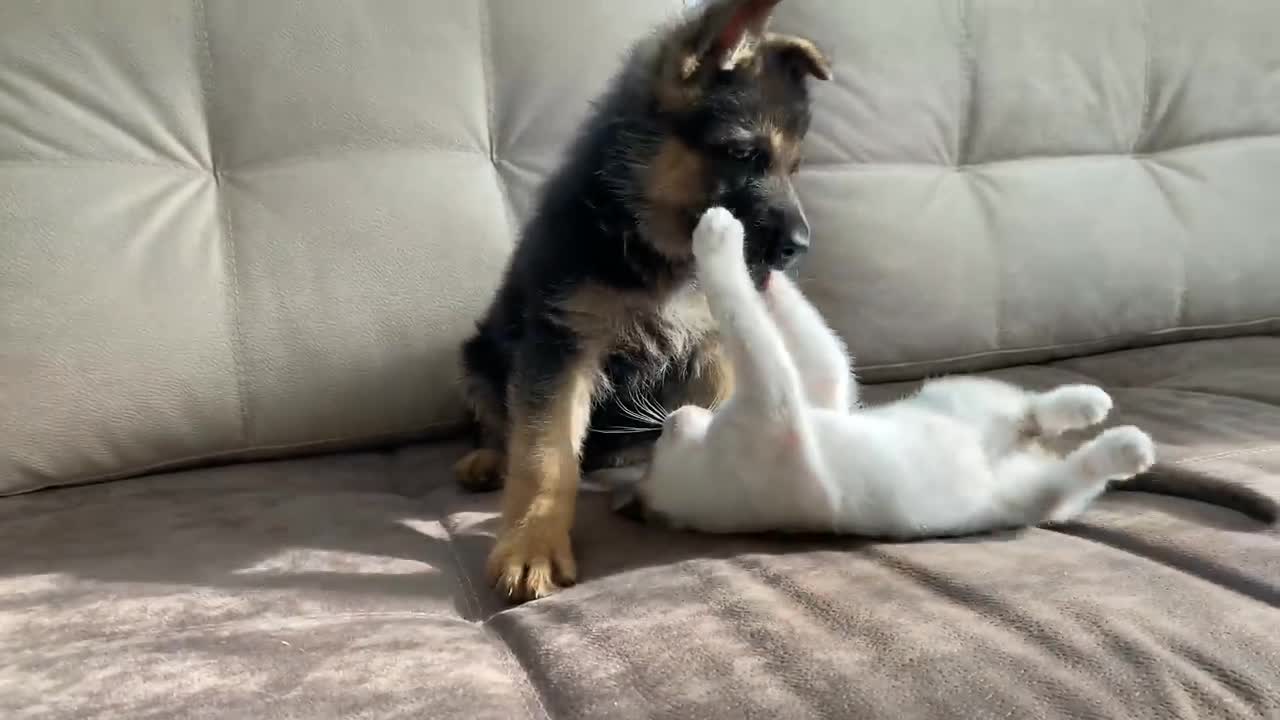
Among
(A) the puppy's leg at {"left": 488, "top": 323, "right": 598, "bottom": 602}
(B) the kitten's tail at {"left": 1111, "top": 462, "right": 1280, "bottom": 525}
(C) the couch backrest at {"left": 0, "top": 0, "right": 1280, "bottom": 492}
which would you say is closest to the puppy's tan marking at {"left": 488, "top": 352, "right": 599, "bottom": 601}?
(A) the puppy's leg at {"left": 488, "top": 323, "right": 598, "bottom": 602}

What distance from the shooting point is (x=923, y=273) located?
7.69ft

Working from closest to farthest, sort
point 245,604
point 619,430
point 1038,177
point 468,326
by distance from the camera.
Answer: point 245,604
point 619,430
point 468,326
point 1038,177

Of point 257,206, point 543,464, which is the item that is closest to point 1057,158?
point 543,464

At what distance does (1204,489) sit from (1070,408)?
23 centimetres

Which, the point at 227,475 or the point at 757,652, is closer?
the point at 757,652

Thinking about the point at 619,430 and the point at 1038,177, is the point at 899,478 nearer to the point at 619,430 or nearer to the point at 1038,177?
the point at 619,430

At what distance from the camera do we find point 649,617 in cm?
116

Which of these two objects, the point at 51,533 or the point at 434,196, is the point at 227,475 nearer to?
the point at 51,533

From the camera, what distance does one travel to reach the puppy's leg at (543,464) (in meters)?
1.38

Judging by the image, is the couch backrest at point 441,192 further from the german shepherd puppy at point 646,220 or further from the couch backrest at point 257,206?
the german shepherd puppy at point 646,220

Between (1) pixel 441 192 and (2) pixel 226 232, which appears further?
(1) pixel 441 192

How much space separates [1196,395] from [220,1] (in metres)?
2.35

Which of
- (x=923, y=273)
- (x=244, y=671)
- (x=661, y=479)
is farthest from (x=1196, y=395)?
(x=244, y=671)

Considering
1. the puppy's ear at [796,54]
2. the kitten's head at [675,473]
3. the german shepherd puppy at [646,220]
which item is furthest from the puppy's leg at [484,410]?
the puppy's ear at [796,54]
